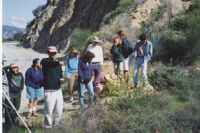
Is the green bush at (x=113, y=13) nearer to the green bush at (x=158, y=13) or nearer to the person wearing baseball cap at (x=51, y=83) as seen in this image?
the green bush at (x=158, y=13)

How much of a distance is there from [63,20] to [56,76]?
28.3m

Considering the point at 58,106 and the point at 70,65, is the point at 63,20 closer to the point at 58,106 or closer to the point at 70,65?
the point at 70,65

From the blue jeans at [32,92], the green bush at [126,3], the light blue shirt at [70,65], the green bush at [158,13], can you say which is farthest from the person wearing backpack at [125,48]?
the green bush at [126,3]

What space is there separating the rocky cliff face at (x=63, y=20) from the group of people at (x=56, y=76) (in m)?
13.3

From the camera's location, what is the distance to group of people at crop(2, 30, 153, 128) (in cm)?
445

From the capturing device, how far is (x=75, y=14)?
99.6ft

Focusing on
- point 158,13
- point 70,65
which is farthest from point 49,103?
point 158,13

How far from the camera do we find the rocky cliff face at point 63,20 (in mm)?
22506

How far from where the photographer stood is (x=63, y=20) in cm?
3167

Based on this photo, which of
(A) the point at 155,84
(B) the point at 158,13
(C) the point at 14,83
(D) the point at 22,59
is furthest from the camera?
(D) the point at 22,59

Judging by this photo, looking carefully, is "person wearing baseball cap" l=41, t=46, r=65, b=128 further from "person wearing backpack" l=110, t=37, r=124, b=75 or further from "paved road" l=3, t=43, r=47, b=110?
"paved road" l=3, t=43, r=47, b=110

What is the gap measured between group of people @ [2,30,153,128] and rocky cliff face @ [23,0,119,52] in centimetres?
1331

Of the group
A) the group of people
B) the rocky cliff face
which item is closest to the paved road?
the group of people

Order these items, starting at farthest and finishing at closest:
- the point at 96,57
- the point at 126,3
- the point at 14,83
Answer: the point at 126,3
the point at 96,57
the point at 14,83
